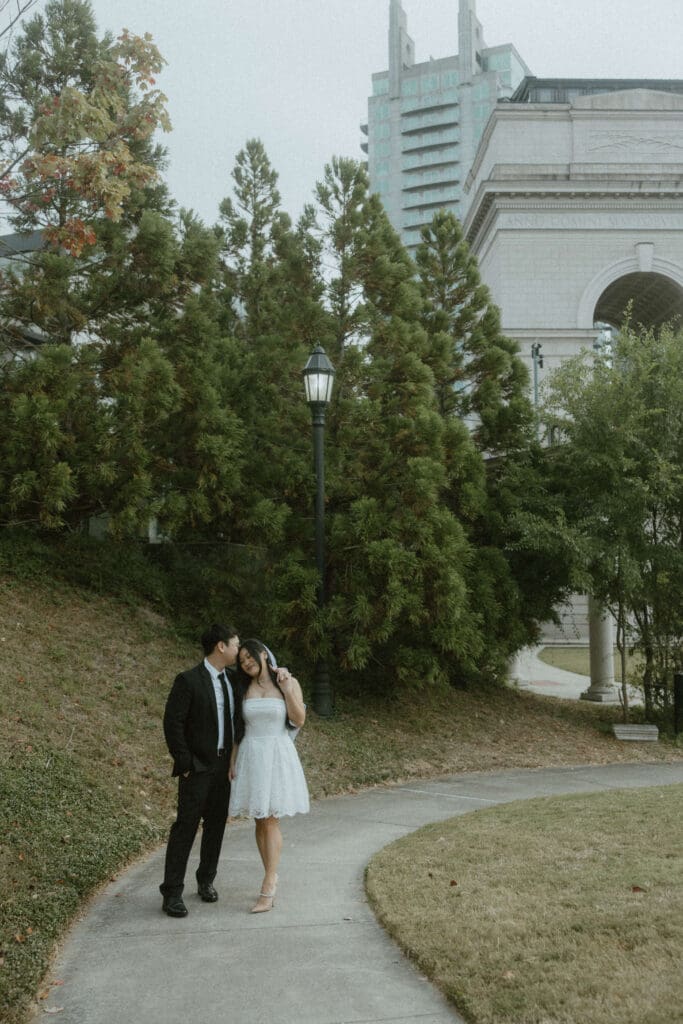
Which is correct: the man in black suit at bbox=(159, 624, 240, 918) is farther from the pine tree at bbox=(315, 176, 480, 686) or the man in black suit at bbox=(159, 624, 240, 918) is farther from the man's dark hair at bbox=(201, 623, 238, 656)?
the pine tree at bbox=(315, 176, 480, 686)

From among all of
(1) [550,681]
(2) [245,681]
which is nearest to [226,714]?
(2) [245,681]

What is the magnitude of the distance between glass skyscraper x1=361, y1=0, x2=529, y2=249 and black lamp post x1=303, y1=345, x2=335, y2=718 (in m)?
120

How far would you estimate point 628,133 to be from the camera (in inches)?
1549

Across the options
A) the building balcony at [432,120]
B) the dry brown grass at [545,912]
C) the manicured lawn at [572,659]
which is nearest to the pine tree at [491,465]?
the dry brown grass at [545,912]

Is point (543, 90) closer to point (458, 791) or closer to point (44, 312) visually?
point (44, 312)

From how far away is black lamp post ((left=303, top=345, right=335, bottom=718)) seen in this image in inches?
500

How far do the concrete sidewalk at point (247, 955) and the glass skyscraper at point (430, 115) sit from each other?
417ft

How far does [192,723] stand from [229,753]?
37 centimetres

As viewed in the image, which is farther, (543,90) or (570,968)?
(543,90)

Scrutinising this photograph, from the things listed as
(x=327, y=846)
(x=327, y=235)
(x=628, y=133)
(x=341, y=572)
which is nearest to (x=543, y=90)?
(x=628, y=133)

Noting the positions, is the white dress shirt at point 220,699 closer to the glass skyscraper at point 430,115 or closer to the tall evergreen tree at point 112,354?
the tall evergreen tree at point 112,354

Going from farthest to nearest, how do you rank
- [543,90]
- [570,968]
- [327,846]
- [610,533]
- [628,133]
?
[543,90] < [628,133] < [610,533] < [327,846] < [570,968]

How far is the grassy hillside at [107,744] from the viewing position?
6629 mm

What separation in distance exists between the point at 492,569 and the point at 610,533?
1.80 m
